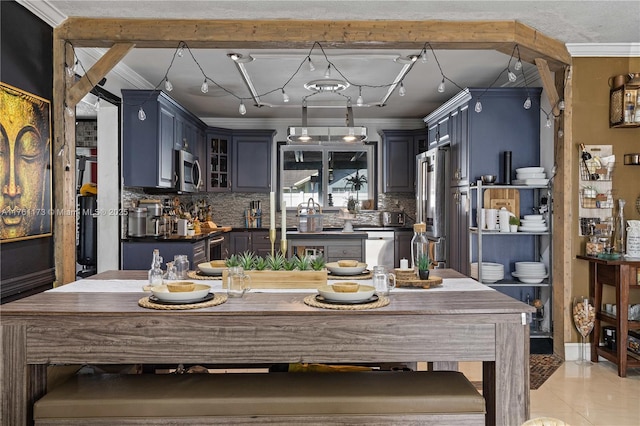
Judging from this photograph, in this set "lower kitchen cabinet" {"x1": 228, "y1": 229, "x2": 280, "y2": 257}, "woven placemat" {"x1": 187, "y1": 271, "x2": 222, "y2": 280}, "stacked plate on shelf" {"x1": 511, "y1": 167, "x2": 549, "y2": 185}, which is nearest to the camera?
"woven placemat" {"x1": 187, "y1": 271, "x2": 222, "y2": 280}

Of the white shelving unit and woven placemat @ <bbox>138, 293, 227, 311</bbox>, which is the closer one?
woven placemat @ <bbox>138, 293, 227, 311</bbox>

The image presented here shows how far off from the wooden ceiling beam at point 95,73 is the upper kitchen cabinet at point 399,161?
15.1 ft

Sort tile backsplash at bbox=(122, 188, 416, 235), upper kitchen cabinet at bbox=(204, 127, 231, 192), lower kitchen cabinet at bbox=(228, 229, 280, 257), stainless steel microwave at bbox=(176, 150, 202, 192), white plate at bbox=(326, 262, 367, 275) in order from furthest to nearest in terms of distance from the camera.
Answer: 1. tile backsplash at bbox=(122, 188, 416, 235)
2. upper kitchen cabinet at bbox=(204, 127, 231, 192)
3. lower kitchen cabinet at bbox=(228, 229, 280, 257)
4. stainless steel microwave at bbox=(176, 150, 202, 192)
5. white plate at bbox=(326, 262, 367, 275)

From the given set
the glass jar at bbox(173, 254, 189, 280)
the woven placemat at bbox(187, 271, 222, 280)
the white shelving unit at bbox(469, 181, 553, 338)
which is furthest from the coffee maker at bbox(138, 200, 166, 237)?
the white shelving unit at bbox(469, 181, 553, 338)

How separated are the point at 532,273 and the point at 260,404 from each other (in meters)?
3.54

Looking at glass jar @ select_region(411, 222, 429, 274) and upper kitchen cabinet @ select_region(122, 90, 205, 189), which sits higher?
upper kitchen cabinet @ select_region(122, 90, 205, 189)

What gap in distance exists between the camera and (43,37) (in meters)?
3.56

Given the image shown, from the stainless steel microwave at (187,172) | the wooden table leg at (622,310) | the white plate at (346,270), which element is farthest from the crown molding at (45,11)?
the wooden table leg at (622,310)

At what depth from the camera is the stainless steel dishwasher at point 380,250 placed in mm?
7113

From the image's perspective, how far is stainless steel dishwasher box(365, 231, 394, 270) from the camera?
7.11 meters

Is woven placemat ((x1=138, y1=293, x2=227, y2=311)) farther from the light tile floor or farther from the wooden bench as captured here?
the light tile floor

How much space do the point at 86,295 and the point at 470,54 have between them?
3.68 meters

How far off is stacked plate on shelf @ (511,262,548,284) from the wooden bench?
2887mm

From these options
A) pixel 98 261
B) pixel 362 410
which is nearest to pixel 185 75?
pixel 98 261
